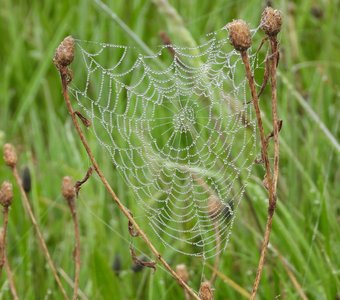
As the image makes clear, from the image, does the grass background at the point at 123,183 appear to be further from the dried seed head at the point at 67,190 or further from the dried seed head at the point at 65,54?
the dried seed head at the point at 65,54

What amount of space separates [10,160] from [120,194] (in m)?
1.15

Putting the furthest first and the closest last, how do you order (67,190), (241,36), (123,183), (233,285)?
(123,183) < (233,285) < (67,190) < (241,36)

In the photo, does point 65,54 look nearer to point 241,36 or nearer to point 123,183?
point 241,36

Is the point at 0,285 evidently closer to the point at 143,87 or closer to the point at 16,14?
the point at 143,87

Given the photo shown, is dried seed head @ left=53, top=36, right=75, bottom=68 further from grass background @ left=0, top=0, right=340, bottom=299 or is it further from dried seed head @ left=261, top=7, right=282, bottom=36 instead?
grass background @ left=0, top=0, right=340, bottom=299

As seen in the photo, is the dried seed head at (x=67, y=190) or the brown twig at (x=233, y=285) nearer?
the dried seed head at (x=67, y=190)

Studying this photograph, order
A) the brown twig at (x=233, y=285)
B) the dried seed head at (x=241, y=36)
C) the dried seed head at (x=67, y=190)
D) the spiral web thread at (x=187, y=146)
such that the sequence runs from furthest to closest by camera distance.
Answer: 1. the spiral web thread at (x=187, y=146)
2. the brown twig at (x=233, y=285)
3. the dried seed head at (x=67, y=190)
4. the dried seed head at (x=241, y=36)

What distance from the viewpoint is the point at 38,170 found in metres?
3.18

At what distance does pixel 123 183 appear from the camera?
2.91 m

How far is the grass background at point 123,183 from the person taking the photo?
90.0 inches

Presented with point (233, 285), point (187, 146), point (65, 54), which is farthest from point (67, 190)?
point (187, 146)

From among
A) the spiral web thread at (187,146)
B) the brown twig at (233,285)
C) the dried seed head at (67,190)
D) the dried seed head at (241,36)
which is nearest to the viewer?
the dried seed head at (241,36)

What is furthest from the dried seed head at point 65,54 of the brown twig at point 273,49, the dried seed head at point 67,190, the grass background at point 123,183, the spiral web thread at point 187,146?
the spiral web thread at point 187,146

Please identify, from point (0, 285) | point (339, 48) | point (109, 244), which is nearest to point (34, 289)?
point (0, 285)
